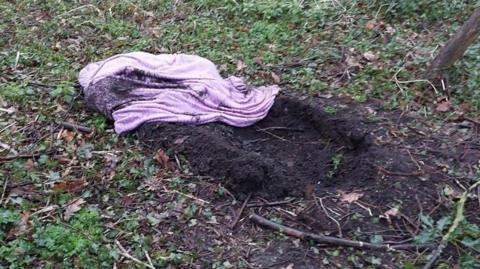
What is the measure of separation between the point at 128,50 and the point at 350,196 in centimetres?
298

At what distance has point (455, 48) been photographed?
455 cm

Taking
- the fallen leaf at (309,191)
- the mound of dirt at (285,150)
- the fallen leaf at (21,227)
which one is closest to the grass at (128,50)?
the fallen leaf at (21,227)

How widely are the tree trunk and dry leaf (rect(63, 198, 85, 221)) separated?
3.05 metres

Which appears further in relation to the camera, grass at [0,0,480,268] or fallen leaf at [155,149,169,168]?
fallen leaf at [155,149,169,168]

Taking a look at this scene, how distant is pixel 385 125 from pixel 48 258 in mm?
2563

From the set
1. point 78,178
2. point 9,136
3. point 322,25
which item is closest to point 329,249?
point 78,178

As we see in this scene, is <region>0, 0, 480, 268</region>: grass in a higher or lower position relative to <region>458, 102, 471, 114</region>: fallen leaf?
lower

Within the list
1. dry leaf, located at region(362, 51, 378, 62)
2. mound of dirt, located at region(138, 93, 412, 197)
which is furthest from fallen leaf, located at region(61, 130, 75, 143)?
dry leaf, located at region(362, 51, 378, 62)

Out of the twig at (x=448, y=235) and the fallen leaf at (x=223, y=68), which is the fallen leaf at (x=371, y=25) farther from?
the twig at (x=448, y=235)

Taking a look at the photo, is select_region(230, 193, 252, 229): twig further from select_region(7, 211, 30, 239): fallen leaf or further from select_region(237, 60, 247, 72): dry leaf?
select_region(237, 60, 247, 72): dry leaf

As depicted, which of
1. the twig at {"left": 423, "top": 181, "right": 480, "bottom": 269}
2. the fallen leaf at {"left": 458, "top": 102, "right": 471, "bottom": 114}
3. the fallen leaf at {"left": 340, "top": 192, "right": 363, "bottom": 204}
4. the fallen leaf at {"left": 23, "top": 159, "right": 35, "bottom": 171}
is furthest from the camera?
the fallen leaf at {"left": 458, "top": 102, "right": 471, "bottom": 114}

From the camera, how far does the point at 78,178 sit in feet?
11.8

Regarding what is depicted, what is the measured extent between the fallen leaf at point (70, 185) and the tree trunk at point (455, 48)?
2.99 metres

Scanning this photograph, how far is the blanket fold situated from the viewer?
4.09 metres
